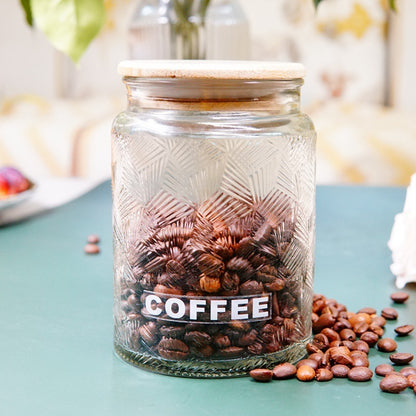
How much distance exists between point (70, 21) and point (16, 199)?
46 centimetres

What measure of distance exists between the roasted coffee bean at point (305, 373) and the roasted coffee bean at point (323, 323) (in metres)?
0.11

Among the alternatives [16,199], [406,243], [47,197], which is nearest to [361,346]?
[406,243]

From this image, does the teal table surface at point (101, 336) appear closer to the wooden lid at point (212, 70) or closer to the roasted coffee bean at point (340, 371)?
the roasted coffee bean at point (340, 371)

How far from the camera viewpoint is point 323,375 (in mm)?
590

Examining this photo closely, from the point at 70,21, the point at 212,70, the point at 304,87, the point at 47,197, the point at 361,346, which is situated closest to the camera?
the point at 212,70

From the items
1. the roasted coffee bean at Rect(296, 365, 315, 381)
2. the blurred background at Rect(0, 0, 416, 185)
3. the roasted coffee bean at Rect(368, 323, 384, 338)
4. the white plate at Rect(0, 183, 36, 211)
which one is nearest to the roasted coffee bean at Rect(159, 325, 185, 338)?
the roasted coffee bean at Rect(296, 365, 315, 381)

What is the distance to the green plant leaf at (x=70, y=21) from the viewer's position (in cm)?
79

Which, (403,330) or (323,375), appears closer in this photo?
(323,375)

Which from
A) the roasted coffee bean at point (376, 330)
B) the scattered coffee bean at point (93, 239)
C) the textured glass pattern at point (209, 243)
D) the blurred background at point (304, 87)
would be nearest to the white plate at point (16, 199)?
the scattered coffee bean at point (93, 239)

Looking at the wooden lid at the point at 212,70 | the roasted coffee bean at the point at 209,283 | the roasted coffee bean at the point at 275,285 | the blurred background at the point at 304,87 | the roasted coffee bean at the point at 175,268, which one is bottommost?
the blurred background at the point at 304,87

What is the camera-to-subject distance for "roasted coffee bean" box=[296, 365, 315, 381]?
1.93 feet

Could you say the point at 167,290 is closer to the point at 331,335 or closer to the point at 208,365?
the point at 208,365

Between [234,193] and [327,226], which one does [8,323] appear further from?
[327,226]

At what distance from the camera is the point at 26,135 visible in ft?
7.76
